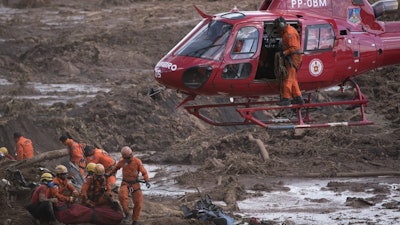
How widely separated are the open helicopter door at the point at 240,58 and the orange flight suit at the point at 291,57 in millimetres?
522

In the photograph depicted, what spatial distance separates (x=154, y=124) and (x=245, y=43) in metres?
10.1

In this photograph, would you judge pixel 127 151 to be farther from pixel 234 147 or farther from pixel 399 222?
pixel 234 147

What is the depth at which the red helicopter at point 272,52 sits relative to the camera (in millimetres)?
20781

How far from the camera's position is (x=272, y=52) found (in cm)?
2194

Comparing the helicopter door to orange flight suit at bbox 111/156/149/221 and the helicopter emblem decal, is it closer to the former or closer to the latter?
the helicopter emblem decal

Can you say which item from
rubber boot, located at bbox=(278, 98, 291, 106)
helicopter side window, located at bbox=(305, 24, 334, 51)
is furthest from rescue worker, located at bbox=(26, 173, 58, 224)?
helicopter side window, located at bbox=(305, 24, 334, 51)

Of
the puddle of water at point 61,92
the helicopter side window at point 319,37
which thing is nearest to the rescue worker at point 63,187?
the helicopter side window at point 319,37

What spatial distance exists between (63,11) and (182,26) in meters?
10.4

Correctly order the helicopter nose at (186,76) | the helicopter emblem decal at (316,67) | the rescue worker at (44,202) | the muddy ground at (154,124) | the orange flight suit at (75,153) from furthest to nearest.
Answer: the muddy ground at (154,124), the orange flight suit at (75,153), the helicopter emblem decal at (316,67), the helicopter nose at (186,76), the rescue worker at (44,202)

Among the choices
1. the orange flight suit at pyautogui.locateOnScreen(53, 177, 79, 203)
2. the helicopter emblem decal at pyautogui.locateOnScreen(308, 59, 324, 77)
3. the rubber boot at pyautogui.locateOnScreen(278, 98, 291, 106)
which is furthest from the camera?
the helicopter emblem decal at pyautogui.locateOnScreen(308, 59, 324, 77)

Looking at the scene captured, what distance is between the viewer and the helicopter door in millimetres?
20828

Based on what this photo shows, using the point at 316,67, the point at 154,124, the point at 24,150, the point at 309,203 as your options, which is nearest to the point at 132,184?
the point at 316,67

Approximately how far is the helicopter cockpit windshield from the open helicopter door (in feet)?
0.46

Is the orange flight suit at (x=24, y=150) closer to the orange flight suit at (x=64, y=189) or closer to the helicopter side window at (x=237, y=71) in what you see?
the orange flight suit at (x=64, y=189)
